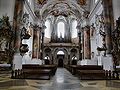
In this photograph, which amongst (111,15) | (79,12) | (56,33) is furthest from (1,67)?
(56,33)

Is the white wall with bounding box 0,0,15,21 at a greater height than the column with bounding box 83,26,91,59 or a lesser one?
greater

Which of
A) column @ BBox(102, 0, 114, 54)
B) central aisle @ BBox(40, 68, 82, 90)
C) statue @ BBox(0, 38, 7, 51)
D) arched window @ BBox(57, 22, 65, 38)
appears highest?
arched window @ BBox(57, 22, 65, 38)

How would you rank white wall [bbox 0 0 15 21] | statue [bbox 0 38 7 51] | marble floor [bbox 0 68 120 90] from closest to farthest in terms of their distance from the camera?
1. marble floor [bbox 0 68 120 90]
2. statue [bbox 0 38 7 51]
3. white wall [bbox 0 0 15 21]

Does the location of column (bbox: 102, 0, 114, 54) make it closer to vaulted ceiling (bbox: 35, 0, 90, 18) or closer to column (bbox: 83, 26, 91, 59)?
column (bbox: 83, 26, 91, 59)

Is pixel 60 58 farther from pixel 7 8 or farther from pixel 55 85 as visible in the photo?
pixel 55 85

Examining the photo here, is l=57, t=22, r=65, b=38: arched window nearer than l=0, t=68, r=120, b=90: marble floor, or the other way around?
l=0, t=68, r=120, b=90: marble floor

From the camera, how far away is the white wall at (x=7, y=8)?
13.6 metres

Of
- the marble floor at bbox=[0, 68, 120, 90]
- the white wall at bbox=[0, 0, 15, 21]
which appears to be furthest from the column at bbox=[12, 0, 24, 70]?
the marble floor at bbox=[0, 68, 120, 90]

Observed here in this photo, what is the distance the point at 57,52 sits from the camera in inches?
1457

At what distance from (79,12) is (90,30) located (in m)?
4.35

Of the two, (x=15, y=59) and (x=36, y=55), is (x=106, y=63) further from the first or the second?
(x=36, y=55)

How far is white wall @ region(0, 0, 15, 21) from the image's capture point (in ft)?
44.8

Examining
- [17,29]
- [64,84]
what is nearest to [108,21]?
[17,29]

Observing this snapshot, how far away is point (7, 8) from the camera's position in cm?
1380
